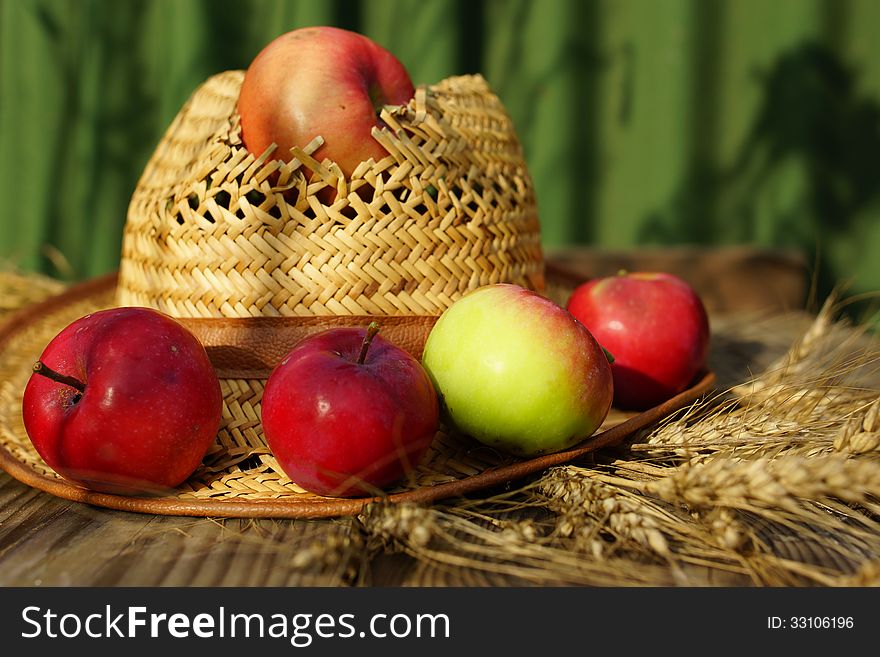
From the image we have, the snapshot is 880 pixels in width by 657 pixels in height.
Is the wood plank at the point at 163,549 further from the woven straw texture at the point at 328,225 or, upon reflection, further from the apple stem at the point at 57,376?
the woven straw texture at the point at 328,225

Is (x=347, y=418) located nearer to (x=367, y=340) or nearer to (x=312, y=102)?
(x=367, y=340)

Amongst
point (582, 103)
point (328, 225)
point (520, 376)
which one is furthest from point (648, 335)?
point (582, 103)

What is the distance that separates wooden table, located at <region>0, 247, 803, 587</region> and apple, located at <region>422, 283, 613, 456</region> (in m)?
0.22

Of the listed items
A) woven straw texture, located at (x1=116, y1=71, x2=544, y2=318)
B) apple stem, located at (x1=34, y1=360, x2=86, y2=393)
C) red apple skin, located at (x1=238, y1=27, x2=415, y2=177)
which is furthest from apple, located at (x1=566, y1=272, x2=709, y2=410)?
apple stem, located at (x1=34, y1=360, x2=86, y2=393)

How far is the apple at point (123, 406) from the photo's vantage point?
921 mm

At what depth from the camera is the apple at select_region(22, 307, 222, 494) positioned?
921 mm

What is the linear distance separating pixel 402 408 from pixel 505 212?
0.43 metres

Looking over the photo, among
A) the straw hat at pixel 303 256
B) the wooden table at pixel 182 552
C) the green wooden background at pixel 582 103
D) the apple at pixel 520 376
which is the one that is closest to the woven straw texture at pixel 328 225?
the straw hat at pixel 303 256

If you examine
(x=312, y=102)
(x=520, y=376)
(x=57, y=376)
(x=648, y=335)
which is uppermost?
(x=312, y=102)

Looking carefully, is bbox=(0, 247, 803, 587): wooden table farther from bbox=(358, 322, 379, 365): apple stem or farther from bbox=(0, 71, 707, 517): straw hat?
bbox=(358, 322, 379, 365): apple stem

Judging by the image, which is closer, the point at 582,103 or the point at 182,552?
the point at 182,552

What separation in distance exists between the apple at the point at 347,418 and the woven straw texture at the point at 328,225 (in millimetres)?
156

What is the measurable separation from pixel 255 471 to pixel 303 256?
273 millimetres

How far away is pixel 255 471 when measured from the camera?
1.02m
